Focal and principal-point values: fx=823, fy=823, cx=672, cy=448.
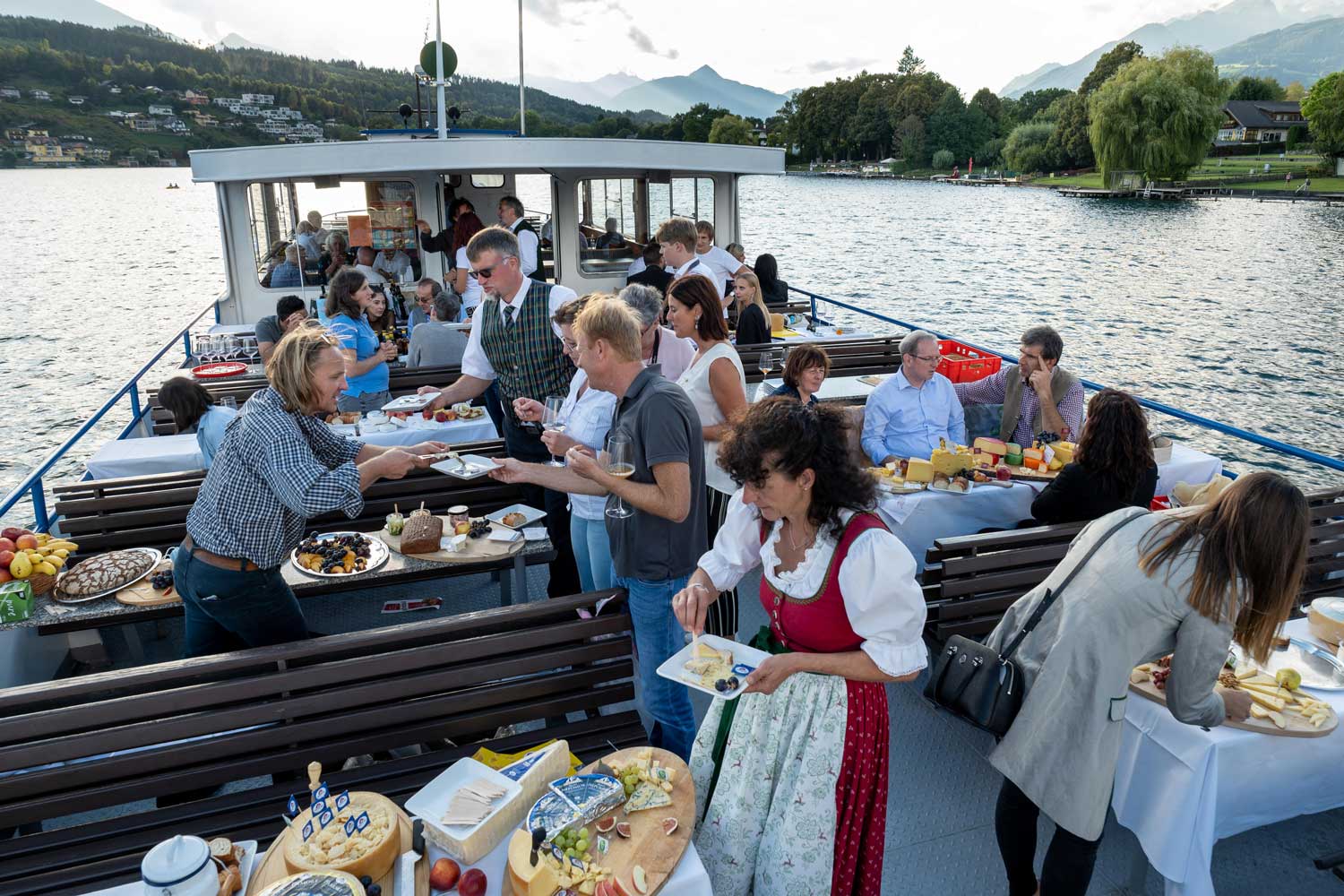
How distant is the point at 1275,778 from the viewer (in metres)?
2.96

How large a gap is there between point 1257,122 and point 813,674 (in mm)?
123888

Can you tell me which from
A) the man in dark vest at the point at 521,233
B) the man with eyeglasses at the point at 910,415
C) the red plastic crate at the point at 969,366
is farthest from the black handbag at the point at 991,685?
the man in dark vest at the point at 521,233

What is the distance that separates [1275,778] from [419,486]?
4.57 m

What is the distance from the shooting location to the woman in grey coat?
2305 millimetres

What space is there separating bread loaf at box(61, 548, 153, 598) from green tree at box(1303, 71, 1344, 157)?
8981cm

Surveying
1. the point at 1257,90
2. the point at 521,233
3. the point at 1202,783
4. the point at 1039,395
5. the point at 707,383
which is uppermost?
the point at 1257,90

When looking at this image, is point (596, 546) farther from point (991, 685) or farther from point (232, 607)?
point (991, 685)

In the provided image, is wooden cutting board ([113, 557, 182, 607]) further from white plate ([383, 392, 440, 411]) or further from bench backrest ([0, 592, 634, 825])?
white plate ([383, 392, 440, 411])

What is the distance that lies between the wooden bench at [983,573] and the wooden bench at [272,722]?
1650mm

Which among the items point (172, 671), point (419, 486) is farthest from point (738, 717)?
point (419, 486)

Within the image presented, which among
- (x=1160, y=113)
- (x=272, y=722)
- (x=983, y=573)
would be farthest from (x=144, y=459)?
(x=1160, y=113)

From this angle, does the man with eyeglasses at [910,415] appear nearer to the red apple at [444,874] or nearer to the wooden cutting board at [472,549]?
the wooden cutting board at [472,549]

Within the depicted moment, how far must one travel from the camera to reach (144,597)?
402 cm

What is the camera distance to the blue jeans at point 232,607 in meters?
3.12
